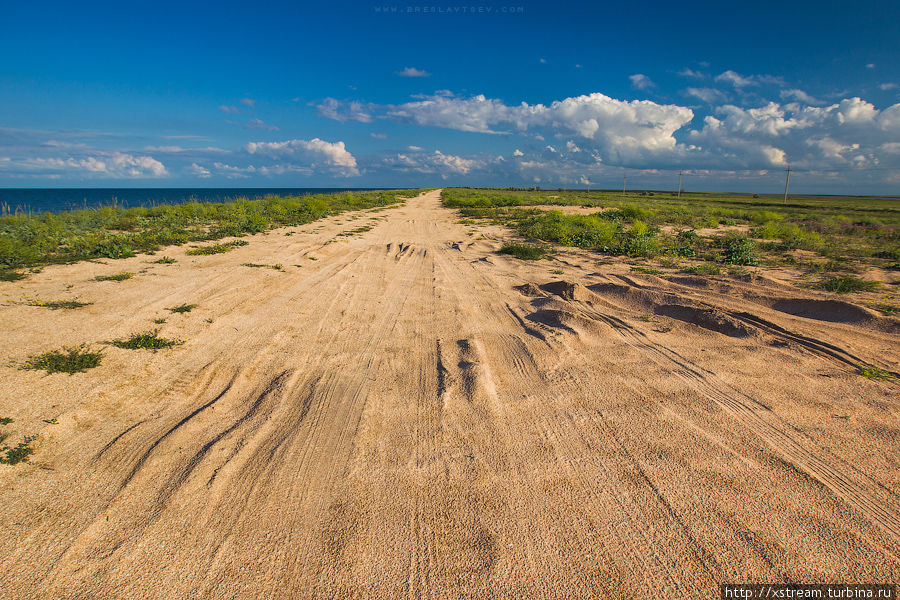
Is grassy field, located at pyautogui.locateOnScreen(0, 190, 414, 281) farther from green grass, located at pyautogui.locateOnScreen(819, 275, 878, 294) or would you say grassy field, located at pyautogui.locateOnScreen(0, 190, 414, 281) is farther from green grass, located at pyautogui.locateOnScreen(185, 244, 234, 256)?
green grass, located at pyautogui.locateOnScreen(819, 275, 878, 294)

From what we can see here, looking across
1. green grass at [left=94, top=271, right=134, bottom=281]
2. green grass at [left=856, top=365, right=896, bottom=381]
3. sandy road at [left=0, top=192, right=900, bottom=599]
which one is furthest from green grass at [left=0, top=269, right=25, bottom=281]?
green grass at [left=856, top=365, right=896, bottom=381]

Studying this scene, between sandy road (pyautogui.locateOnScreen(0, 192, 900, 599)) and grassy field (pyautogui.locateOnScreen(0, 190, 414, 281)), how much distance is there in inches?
147

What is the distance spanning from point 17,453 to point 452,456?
9.72 ft

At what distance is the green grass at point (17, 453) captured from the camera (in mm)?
2488

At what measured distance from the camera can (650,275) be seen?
787 cm

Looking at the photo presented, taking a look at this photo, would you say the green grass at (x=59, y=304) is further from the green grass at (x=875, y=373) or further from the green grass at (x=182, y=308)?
the green grass at (x=875, y=373)

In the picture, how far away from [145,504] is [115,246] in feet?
28.8

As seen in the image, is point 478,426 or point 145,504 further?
point 478,426

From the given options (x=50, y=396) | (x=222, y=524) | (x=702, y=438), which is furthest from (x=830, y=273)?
(x=50, y=396)

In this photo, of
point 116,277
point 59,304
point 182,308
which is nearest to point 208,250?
point 116,277

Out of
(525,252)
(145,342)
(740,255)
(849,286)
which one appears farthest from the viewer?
(525,252)

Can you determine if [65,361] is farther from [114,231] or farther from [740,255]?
[740,255]

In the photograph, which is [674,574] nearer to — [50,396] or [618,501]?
[618,501]

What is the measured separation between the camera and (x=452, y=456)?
266cm
